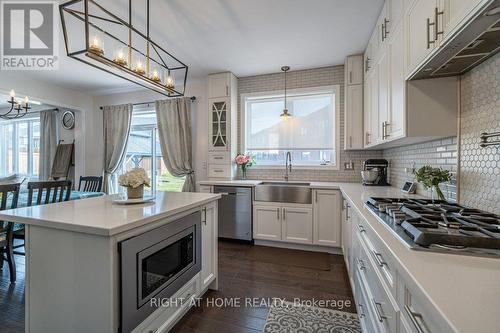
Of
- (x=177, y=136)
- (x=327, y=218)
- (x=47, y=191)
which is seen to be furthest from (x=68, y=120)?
(x=327, y=218)

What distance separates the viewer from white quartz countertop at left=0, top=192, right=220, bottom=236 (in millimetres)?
1105

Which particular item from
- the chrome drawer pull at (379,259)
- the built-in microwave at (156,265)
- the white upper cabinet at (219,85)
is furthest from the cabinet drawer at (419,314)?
the white upper cabinet at (219,85)

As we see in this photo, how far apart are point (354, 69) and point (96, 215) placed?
11.3 feet

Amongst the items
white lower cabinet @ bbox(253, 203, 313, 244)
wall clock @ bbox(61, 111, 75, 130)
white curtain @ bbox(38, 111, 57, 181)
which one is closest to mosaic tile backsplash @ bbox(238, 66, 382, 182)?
white lower cabinet @ bbox(253, 203, 313, 244)

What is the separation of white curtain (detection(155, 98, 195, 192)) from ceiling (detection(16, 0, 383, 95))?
0.78 meters

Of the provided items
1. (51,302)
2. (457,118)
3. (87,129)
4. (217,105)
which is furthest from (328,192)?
(87,129)

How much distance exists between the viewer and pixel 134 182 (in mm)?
1657

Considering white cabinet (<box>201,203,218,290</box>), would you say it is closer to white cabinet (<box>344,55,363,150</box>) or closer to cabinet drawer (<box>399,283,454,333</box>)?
cabinet drawer (<box>399,283,454,333</box>)

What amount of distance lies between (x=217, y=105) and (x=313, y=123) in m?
1.66

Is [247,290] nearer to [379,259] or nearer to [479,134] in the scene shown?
[379,259]

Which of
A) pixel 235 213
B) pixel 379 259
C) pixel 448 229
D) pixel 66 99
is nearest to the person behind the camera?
pixel 448 229

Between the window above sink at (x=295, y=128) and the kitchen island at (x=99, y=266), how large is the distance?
Result: 2607mm

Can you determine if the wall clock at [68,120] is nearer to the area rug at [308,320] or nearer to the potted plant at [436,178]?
the area rug at [308,320]

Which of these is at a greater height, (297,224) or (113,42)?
(113,42)
